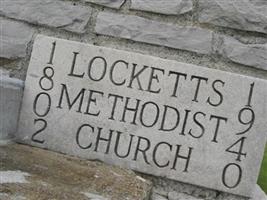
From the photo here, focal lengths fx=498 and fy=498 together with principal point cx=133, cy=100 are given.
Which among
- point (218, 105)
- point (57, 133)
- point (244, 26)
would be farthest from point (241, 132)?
point (57, 133)

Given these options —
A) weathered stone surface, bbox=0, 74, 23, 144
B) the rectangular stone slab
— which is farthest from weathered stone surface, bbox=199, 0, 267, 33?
Answer: weathered stone surface, bbox=0, 74, 23, 144

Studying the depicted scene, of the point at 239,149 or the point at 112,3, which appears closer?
the point at 239,149

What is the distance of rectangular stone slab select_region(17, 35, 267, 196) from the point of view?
1893mm

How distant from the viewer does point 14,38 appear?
82.2 inches

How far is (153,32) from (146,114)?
13.0 inches

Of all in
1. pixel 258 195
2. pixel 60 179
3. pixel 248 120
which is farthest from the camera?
pixel 258 195

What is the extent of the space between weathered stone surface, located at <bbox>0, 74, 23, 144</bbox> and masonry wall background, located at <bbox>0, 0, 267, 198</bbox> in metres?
0.09

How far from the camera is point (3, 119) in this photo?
2012mm

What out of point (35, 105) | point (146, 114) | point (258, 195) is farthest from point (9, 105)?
point (258, 195)

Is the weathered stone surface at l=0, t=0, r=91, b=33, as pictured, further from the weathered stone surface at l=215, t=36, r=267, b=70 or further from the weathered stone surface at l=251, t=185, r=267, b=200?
the weathered stone surface at l=251, t=185, r=267, b=200

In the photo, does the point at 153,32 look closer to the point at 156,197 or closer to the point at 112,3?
the point at 112,3

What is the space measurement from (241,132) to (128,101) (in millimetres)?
448

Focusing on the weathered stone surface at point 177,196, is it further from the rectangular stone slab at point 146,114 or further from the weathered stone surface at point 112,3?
the weathered stone surface at point 112,3

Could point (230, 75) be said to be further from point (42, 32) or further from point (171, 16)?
point (42, 32)
